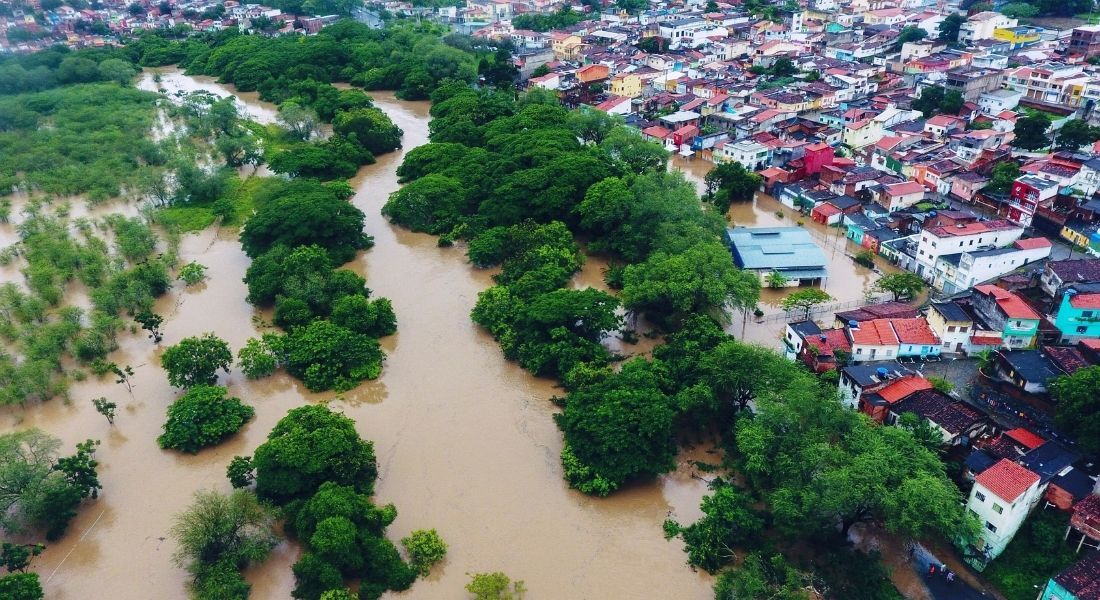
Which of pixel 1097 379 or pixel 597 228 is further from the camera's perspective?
pixel 597 228

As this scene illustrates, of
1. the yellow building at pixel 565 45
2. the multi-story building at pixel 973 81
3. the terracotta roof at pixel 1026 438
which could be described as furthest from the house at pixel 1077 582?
the yellow building at pixel 565 45

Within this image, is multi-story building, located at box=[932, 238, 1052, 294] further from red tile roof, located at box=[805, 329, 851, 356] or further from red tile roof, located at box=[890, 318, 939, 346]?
red tile roof, located at box=[805, 329, 851, 356]

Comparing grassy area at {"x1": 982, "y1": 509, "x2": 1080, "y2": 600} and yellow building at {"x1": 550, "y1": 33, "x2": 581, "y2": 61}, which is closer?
grassy area at {"x1": 982, "y1": 509, "x2": 1080, "y2": 600}

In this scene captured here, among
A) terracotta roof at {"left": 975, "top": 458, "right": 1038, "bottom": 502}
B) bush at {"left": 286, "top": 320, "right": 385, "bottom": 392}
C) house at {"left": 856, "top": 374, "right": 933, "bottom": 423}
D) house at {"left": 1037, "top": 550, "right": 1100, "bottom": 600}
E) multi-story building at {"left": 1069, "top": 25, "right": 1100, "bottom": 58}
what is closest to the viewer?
house at {"left": 1037, "top": 550, "right": 1100, "bottom": 600}

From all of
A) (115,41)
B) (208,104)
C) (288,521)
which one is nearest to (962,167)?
(288,521)

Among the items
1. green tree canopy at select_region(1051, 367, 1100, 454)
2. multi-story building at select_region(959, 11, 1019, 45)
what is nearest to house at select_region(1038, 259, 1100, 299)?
green tree canopy at select_region(1051, 367, 1100, 454)

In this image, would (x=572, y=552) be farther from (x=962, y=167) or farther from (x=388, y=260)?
(x=962, y=167)

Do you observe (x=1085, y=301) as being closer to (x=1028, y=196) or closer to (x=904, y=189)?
(x=1028, y=196)
